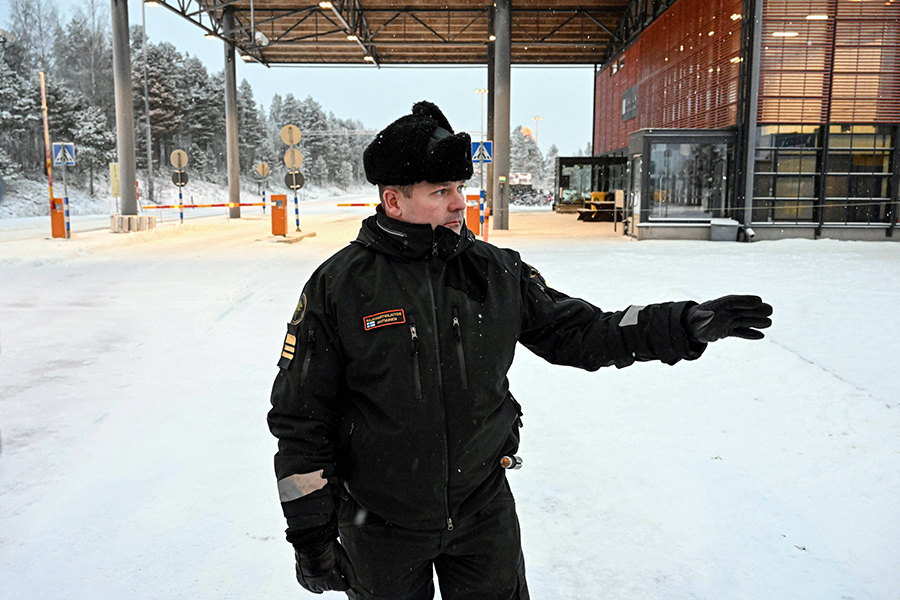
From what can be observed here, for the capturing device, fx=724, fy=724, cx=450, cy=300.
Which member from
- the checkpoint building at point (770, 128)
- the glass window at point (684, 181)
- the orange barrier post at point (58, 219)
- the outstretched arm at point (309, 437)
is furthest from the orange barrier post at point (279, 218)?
the outstretched arm at point (309, 437)

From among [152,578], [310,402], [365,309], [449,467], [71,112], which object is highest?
[71,112]

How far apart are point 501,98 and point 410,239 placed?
2258 centimetres

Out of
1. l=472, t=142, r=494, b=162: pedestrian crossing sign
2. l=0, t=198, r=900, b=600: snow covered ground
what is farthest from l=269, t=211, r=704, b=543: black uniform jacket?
l=472, t=142, r=494, b=162: pedestrian crossing sign

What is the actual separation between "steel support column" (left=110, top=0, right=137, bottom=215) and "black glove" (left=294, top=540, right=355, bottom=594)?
20.8 metres

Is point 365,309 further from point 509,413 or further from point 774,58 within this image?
point 774,58

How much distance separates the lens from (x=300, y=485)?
1817 millimetres

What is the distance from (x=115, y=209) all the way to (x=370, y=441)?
4900 centimetres

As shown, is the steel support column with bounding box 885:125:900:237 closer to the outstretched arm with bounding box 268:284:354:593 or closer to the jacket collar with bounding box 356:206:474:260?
the jacket collar with bounding box 356:206:474:260

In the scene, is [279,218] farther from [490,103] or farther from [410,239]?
[410,239]

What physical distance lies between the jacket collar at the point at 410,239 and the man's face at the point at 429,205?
3cm

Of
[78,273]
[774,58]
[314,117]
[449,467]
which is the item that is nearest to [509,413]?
[449,467]

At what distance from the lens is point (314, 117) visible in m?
105

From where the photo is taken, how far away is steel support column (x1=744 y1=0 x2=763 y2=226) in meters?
18.3

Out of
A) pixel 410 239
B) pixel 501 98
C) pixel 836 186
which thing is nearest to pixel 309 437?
pixel 410 239
